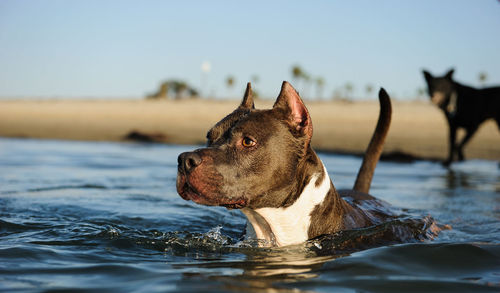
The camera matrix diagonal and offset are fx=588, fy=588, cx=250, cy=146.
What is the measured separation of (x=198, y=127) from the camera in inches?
974

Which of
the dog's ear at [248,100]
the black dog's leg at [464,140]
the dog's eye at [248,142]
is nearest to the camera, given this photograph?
the dog's eye at [248,142]

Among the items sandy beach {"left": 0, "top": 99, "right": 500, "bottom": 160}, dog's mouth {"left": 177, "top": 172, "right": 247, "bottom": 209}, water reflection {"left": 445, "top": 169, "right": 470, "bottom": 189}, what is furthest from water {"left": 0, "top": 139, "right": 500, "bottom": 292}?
sandy beach {"left": 0, "top": 99, "right": 500, "bottom": 160}

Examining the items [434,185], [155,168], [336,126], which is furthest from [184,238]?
[336,126]

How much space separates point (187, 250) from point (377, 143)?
2.35 metres

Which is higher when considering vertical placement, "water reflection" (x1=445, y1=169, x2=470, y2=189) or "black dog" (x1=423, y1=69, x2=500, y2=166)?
"black dog" (x1=423, y1=69, x2=500, y2=166)

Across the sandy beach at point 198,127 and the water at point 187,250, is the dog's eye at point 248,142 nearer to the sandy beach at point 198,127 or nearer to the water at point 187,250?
the water at point 187,250

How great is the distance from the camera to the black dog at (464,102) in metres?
14.5

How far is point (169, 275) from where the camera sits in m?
3.66

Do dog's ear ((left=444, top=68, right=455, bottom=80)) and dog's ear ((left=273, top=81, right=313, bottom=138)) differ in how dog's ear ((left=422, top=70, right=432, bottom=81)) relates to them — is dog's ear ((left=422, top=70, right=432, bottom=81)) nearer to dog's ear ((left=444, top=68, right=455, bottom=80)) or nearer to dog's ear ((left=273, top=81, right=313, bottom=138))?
dog's ear ((left=444, top=68, right=455, bottom=80))

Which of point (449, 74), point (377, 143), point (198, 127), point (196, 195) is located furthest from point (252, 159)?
point (198, 127)

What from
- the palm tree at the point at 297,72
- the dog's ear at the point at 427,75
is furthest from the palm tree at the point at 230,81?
the dog's ear at the point at 427,75

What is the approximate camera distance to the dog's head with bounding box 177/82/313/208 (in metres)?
3.93

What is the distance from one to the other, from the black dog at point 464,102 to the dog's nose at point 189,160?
Result: 11.5 metres

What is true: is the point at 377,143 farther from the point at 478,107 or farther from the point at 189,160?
the point at 478,107
